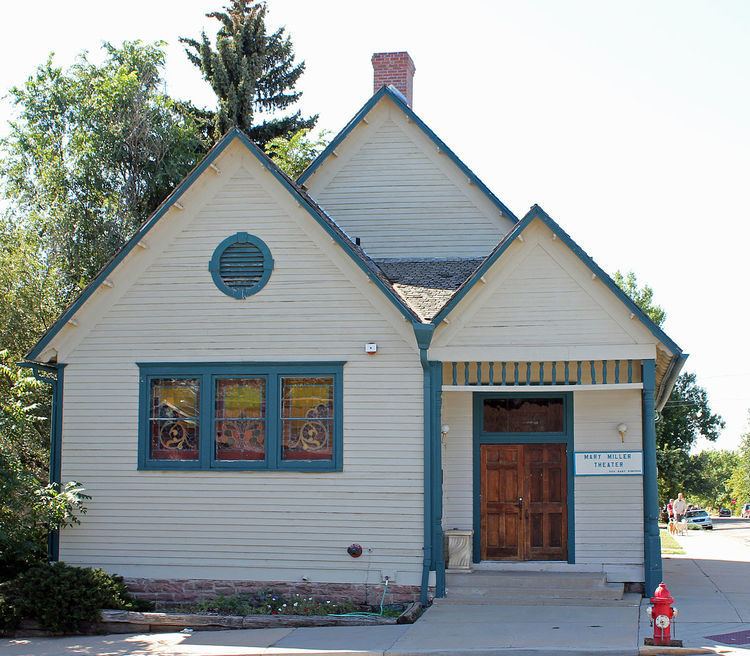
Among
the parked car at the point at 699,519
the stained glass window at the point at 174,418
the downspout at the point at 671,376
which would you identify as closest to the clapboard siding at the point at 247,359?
the stained glass window at the point at 174,418

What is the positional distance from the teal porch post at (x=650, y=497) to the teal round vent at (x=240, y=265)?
Answer: 5.75m

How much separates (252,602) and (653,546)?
5715 millimetres

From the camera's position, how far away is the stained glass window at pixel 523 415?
606 inches

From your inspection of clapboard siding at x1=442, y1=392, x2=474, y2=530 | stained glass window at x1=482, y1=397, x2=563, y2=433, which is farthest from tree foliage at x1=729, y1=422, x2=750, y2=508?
clapboard siding at x1=442, y1=392, x2=474, y2=530

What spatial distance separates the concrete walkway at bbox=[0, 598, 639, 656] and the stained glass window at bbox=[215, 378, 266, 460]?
2.83 meters

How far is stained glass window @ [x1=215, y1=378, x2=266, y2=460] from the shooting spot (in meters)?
14.8

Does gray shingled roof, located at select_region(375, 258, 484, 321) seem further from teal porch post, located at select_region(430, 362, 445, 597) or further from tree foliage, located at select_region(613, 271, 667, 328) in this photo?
tree foliage, located at select_region(613, 271, 667, 328)

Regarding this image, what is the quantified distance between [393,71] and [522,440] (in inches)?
309

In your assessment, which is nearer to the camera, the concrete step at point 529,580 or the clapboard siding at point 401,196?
the concrete step at point 529,580

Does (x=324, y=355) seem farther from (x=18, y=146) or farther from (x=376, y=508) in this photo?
(x=18, y=146)

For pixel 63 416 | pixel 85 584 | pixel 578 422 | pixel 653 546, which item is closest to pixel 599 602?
pixel 653 546

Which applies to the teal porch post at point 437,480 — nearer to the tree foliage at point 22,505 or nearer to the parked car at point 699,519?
the tree foliage at point 22,505

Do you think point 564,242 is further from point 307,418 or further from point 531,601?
point 531,601

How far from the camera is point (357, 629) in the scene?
12891 mm
